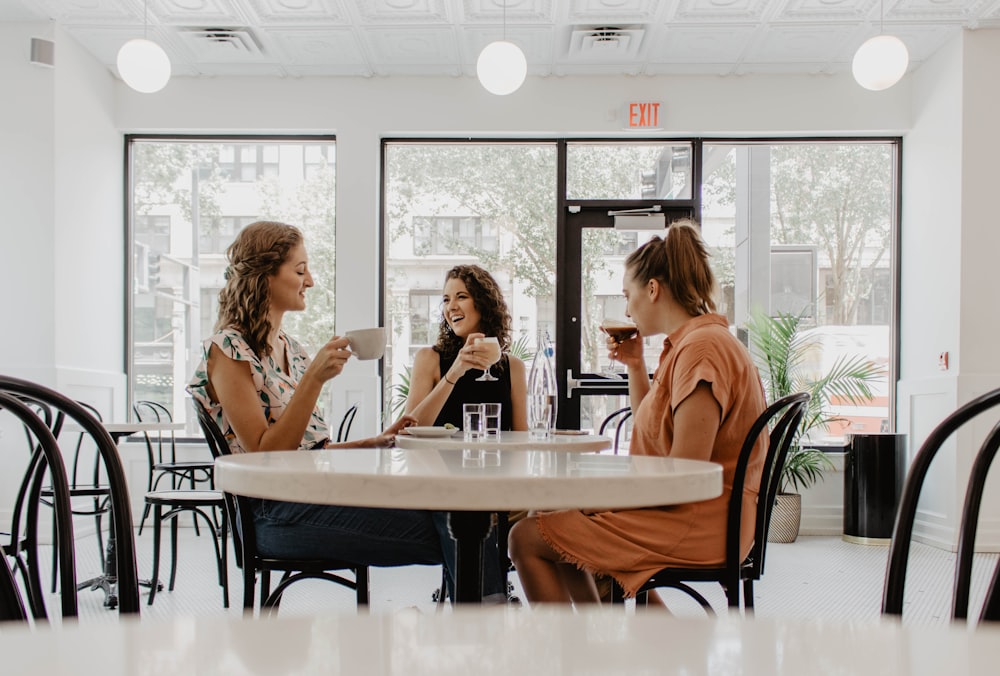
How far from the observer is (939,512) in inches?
200

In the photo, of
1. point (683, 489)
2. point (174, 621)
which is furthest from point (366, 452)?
point (174, 621)

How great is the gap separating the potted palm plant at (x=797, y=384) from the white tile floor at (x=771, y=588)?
0.30 m

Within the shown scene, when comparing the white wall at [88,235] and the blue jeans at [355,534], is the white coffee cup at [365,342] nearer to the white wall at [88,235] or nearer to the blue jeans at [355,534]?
the blue jeans at [355,534]

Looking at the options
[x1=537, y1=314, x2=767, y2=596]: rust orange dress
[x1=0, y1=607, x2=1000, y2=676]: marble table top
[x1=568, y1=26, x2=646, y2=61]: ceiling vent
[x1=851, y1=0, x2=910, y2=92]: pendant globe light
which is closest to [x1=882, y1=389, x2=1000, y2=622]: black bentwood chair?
[x1=0, y1=607, x2=1000, y2=676]: marble table top

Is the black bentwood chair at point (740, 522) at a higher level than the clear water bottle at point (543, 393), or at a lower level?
lower

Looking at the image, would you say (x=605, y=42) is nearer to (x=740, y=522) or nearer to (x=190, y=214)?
(x=190, y=214)

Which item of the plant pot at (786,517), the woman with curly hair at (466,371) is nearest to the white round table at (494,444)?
the woman with curly hair at (466,371)

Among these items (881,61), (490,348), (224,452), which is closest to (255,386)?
(224,452)

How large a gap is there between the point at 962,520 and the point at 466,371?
2.10 m

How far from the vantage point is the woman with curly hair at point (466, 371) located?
308cm

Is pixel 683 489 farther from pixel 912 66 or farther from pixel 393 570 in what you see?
pixel 912 66

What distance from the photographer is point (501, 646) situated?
1.09ft

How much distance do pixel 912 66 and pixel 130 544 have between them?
18.5 feet

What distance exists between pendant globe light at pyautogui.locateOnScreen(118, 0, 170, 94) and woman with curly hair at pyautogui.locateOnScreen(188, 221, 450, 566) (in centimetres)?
245
